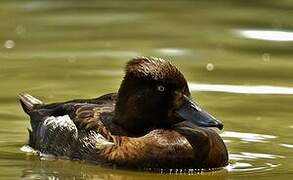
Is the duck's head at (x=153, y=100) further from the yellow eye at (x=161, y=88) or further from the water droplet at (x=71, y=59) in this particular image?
the water droplet at (x=71, y=59)

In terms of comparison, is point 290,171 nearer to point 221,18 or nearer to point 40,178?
point 40,178

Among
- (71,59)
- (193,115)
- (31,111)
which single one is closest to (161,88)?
(193,115)

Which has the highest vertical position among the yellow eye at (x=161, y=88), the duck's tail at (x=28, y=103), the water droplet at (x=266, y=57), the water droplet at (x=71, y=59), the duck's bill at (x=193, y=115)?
the water droplet at (x=71, y=59)

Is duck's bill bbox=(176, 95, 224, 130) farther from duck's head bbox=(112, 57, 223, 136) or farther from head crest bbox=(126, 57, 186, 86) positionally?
head crest bbox=(126, 57, 186, 86)

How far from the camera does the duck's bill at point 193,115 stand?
936cm

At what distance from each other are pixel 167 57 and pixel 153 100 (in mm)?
4556

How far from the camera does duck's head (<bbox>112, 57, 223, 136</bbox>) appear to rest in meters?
9.43

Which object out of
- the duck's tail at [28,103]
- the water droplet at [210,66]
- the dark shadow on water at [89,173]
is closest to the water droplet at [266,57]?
the water droplet at [210,66]

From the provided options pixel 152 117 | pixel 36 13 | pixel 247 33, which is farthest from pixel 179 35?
pixel 152 117

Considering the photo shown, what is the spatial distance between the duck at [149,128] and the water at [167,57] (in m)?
0.11

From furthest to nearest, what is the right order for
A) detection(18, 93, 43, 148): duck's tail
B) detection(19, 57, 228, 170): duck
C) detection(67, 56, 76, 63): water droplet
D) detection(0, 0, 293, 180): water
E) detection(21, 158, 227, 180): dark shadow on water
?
detection(67, 56, 76, 63): water droplet → detection(18, 93, 43, 148): duck's tail → detection(0, 0, 293, 180): water → detection(19, 57, 228, 170): duck → detection(21, 158, 227, 180): dark shadow on water

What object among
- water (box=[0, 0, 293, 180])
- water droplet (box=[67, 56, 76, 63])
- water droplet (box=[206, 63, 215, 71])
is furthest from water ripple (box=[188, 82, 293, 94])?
water droplet (box=[67, 56, 76, 63])

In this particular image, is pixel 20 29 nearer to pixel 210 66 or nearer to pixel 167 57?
pixel 167 57

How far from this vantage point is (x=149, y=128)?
9539 millimetres
